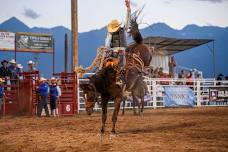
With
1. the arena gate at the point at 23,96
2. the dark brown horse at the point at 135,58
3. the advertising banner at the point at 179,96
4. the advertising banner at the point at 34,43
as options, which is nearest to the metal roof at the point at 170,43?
the advertising banner at the point at 179,96

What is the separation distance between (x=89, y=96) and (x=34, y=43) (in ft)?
64.4

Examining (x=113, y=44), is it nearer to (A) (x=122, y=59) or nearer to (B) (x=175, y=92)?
(A) (x=122, y=59)

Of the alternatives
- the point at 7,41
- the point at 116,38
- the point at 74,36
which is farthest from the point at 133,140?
the point at 7,41

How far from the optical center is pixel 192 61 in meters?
35.2

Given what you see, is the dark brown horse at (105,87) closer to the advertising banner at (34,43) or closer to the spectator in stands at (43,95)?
the spectator in stands at (43,95)

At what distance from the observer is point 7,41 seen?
2545 centimetres

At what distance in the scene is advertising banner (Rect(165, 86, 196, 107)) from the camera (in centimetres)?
2245

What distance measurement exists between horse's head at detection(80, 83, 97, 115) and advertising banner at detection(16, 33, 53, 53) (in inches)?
731

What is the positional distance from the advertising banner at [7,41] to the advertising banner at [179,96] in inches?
381

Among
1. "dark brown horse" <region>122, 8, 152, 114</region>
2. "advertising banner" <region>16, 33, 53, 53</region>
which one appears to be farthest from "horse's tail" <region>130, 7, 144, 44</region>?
"advertising banner" <region>16, 33, 53, 53</region>

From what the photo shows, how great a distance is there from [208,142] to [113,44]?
166 inches

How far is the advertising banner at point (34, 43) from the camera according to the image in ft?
86.8

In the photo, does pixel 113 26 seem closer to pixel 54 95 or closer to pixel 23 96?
pixel 54 95

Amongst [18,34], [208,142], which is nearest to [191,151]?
[208,142]
